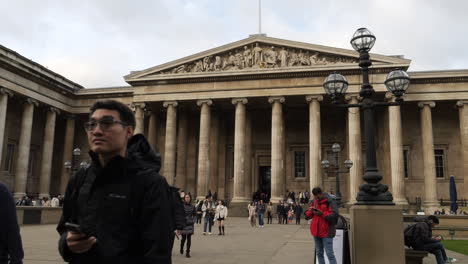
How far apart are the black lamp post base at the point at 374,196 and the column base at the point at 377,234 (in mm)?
367

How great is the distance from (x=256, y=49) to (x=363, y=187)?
29385 mm

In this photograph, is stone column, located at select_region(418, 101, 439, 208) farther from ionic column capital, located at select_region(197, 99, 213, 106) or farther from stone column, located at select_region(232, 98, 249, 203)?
ionic column capital, located at select_region(197, 99, 213, 106)

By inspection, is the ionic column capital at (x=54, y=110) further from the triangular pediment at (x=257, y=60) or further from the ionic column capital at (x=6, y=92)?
the triangular pediment at (x=257, y=60)

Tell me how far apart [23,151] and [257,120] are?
74.8ft

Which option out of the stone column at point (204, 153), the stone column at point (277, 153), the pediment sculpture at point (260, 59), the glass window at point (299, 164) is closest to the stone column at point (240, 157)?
the stone column at point (277, 153)

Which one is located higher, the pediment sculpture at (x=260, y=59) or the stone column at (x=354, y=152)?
the pediment sculpture at (x=260, y=59)

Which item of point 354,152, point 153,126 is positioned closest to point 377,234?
point 354,152

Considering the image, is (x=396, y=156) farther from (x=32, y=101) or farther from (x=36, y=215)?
(x=32, y=101)

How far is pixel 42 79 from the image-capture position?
128 feet

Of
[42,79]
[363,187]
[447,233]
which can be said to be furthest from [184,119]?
[363,187]

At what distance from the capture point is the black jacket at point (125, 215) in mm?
2574

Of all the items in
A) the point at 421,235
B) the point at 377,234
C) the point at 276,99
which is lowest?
the point at 421,235

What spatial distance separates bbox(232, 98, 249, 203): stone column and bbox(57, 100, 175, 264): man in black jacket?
32666 millimetres

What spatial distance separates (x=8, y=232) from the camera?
13.5 ft
